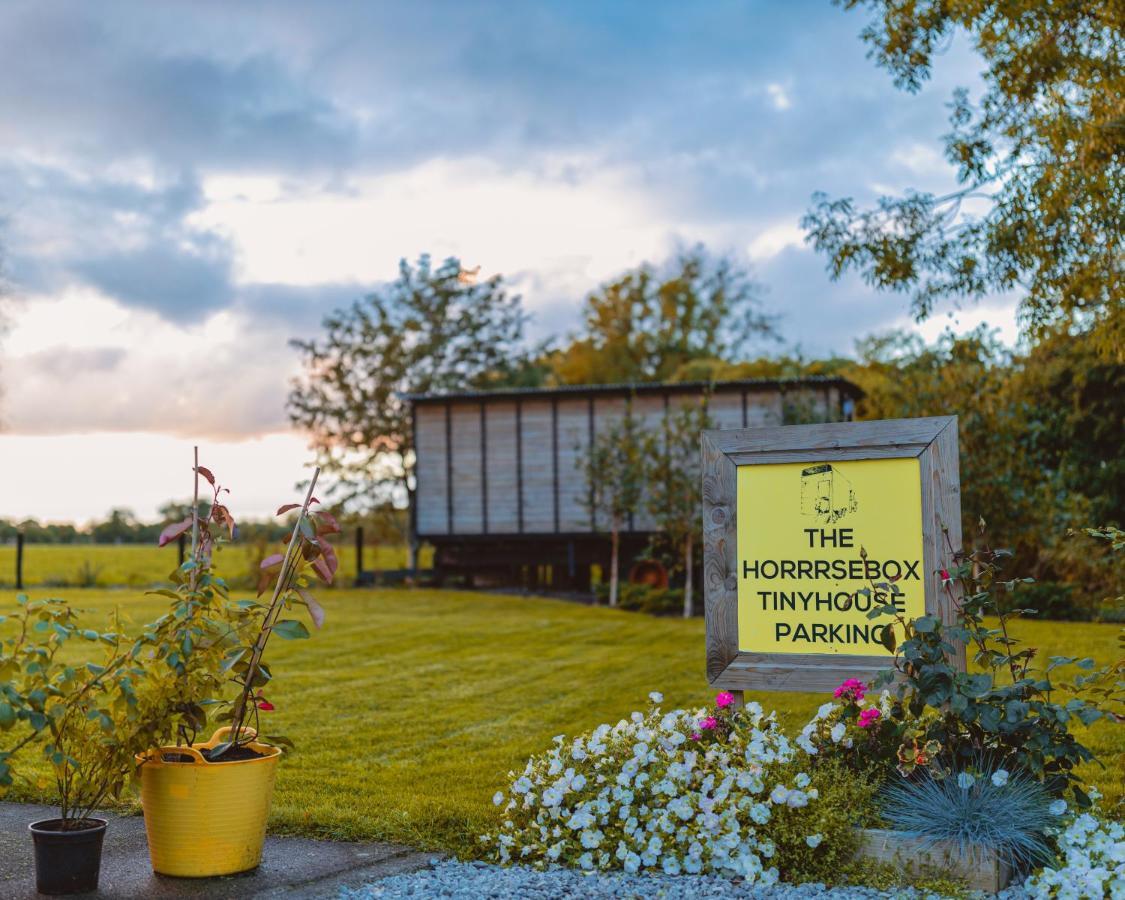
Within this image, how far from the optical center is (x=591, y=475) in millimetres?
19797

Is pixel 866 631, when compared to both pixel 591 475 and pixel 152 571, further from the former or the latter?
pixel 152 571

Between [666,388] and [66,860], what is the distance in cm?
1779

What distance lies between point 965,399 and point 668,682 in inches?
391

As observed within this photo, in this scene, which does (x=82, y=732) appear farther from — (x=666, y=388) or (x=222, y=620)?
(x=666, y=388)

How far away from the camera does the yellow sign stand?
201 inches

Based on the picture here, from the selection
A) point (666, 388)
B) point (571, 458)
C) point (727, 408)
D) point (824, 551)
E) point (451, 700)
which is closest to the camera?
point (824, 551)

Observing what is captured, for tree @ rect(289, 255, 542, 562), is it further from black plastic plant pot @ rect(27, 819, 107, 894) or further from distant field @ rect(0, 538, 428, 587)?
black plastic plant pot @ rect(27, 819, 107, 894)

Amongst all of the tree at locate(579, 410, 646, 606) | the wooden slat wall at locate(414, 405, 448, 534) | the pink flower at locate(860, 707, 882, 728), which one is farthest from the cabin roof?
the pink flower at locate(860, 707, 882, 728)

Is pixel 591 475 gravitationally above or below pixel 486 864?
above

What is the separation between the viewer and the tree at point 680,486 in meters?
18.3

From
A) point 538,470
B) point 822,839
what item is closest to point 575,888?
point 822,839

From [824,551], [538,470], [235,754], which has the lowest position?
[235,754]

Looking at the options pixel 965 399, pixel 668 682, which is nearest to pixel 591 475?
pixel 965 399

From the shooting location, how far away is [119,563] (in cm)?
2908
